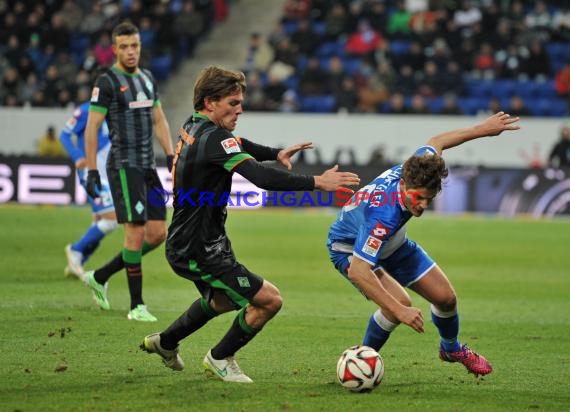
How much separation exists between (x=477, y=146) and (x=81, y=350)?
651 inches

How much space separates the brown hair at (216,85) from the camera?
6.41m

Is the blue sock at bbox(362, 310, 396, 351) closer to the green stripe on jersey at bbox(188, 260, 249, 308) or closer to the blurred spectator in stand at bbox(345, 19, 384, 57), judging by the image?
the green stripe on jersey at bbox(188, 260, 249, 308)

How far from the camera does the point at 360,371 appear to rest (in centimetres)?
635

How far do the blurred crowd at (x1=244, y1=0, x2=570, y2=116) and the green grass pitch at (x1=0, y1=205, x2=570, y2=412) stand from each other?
8.41m

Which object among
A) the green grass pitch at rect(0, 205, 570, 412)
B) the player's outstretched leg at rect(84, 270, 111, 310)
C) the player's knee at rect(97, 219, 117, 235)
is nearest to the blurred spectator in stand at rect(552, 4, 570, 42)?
the green grass pitch at rect(0, 205, 570, 412)

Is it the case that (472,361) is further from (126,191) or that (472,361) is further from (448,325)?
(126,191)

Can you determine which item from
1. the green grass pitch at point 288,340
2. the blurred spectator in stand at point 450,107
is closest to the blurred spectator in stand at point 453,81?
the blurred spectator in stand at point 450,107

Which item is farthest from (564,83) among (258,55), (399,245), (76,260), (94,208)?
(399,245)

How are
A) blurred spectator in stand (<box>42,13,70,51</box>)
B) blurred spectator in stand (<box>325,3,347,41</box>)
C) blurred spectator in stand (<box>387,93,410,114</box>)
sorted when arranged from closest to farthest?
blurred spectator in stand (<box>387,93,410,114</box>), blurred spectator in stand (<box>325,3,347,41</box>), blurred spectator in stand (<box>42,13,70,51</box>)

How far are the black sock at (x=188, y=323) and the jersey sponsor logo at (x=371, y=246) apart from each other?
1.11m

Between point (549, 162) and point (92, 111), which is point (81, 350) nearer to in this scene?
point (92, 111)

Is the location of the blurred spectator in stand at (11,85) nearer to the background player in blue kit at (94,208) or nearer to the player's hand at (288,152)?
the background player in blue kit at (94,208)

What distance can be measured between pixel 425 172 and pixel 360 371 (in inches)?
50.4

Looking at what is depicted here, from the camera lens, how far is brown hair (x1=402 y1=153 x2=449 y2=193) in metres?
6.24
